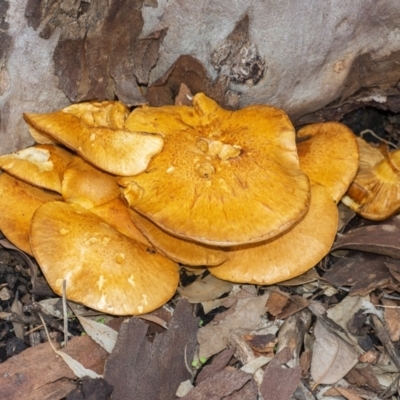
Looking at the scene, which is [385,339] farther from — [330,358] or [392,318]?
[330,358]

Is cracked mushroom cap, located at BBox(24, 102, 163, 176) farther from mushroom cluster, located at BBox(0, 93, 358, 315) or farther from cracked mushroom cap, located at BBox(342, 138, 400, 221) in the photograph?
cracked mushroom cap, located at BBox(342, 138, 400, 221)

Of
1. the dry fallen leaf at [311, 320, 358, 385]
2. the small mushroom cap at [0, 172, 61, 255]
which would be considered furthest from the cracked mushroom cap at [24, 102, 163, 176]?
the dry fallen leaf at [311, 320, 358, 385]

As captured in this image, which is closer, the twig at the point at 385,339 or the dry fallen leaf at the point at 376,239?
the twig at the point at 385,339

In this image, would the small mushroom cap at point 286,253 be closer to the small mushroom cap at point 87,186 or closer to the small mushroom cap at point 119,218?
the small mushroom cap at point 119,218

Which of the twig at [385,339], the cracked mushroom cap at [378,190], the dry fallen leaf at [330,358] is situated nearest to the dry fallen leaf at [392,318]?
the twig at [385,339]

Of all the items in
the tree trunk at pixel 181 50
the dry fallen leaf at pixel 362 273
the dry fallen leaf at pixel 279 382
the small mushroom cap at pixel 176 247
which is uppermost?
the tree trunk at pixel 181 50

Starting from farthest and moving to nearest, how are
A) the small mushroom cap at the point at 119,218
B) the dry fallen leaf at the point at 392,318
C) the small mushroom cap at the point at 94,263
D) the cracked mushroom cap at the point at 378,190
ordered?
1. the cracked mushroom cap at the point at 378,190
2. the dry fallen leaf at the point at 392,318
3. the small mushroom cap at the point at 119,218
4. the small mushroom cap at the point at 94,263

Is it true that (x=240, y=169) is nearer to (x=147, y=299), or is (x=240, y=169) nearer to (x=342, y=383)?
(x=147, y=299)

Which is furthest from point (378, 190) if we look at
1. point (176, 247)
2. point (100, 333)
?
point (100, 333)

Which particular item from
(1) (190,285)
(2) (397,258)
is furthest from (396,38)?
Result: (1) (190,285)
